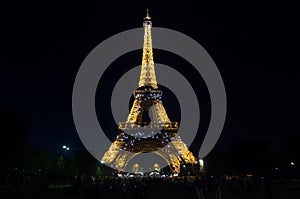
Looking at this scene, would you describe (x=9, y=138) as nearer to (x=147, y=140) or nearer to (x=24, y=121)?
(x=24, y=121)

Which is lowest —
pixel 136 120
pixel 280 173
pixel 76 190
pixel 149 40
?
pixel 76 190

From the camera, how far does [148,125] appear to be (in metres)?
57.0

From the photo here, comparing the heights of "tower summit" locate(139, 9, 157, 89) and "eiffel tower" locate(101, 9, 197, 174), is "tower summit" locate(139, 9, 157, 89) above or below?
above

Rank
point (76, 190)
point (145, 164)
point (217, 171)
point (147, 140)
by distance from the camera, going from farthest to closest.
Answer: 1. point (145, 164)
2. point (147, 140)
3. point (217, 171)
4. point (76, 190)

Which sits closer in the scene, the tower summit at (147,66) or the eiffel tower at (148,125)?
the eiffel tower at (148,125)

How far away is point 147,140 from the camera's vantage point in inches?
2349

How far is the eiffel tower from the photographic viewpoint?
2136 inches

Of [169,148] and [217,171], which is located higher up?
[169,148]

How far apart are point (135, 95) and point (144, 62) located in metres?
6.88

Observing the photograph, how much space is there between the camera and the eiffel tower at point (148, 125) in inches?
2136

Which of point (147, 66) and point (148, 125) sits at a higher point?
point (147, 66)


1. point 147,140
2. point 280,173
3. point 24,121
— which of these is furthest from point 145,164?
point 24,121

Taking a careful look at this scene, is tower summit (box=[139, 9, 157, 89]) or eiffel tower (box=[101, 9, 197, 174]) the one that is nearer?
eiffel tower (box=[101, 9, 197, 174])

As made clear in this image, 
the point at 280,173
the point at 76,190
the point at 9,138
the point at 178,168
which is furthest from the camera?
the point at 178,168
